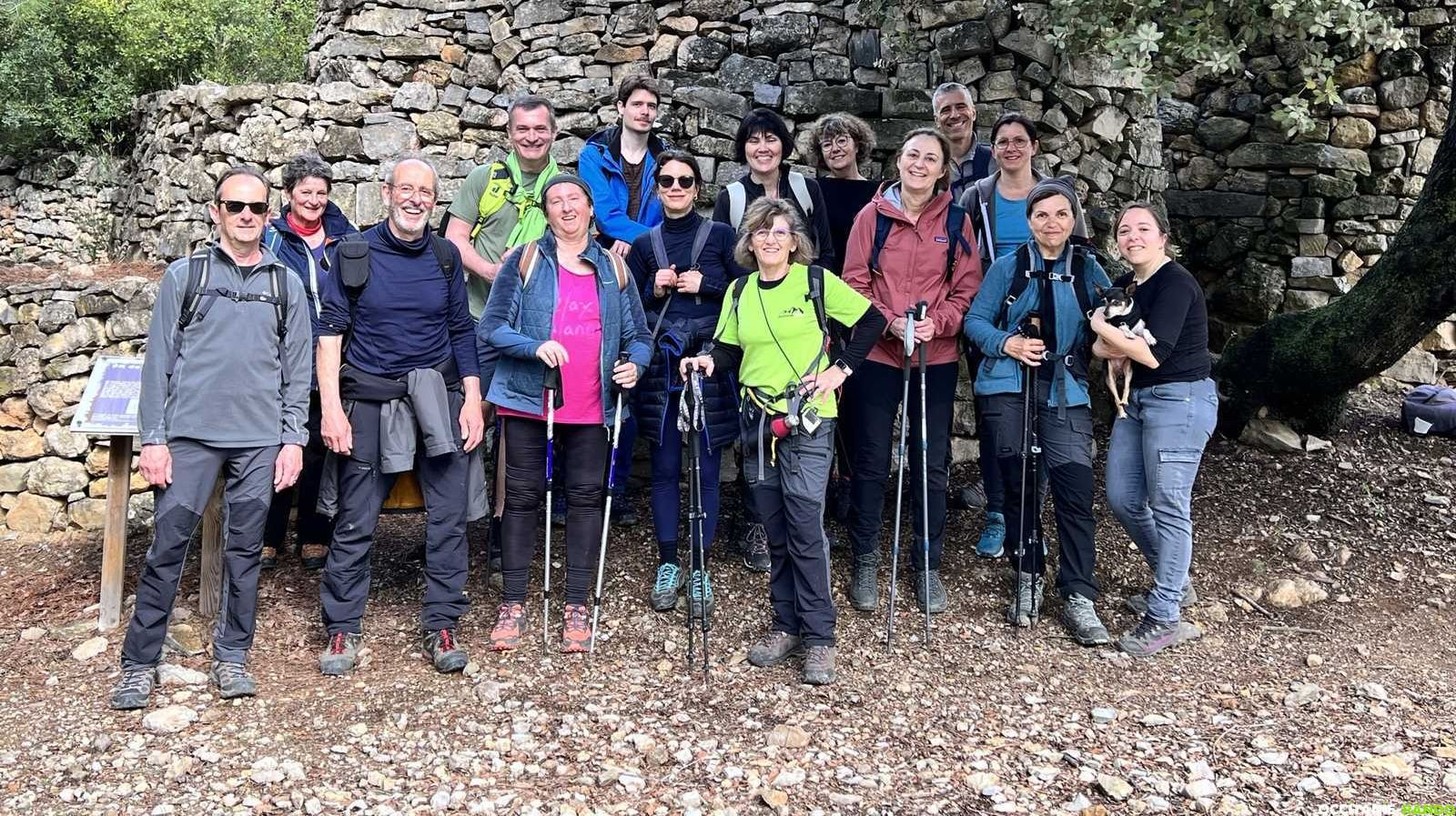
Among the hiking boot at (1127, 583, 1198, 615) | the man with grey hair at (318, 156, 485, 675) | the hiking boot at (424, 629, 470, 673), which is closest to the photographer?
the man with grey hair at (318, 156, 485, 675)

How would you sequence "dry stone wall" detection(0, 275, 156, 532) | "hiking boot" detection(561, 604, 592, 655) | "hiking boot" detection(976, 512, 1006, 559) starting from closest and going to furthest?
"hiking boot" detection(561, 604, 592, 655), "hiking boot" detection(976, 512, 1006, 559), "dry stone wall" detection(0, 275, 156, 532)

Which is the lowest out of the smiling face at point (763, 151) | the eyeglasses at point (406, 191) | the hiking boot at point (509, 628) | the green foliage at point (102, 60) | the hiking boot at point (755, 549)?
the hiking boot at point (509, 628)

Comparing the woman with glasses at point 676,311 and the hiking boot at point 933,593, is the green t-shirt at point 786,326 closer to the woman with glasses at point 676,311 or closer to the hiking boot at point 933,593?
the woman with glasses at point 676,311

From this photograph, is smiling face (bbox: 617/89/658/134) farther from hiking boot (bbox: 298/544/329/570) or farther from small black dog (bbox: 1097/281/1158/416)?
hiking boot (bbox: 298/544/329/570)

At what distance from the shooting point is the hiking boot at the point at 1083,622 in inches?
191

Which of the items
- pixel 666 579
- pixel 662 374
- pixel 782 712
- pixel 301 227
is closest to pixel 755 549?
pixel 666 579

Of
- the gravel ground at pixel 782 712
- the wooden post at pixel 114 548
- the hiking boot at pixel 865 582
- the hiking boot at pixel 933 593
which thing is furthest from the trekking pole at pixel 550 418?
the wooden post at pixel 114 548

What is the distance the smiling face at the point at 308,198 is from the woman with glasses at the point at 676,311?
1.64 meters

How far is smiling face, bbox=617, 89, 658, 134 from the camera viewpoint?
18.3ft

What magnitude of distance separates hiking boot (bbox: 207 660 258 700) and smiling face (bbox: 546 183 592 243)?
2.41 meters

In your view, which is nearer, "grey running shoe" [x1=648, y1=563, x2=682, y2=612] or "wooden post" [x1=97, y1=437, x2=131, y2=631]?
"wooden post" [x1=97, y1=437, x2=131, y2=631]

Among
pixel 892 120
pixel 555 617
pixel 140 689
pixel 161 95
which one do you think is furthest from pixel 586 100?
pixel 140 689

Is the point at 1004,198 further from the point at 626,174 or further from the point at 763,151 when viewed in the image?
the point at 626,174

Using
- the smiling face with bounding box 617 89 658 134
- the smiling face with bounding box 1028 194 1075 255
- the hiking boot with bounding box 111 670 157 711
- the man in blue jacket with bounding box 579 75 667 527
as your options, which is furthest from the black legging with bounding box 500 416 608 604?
the smiling face with bounding box 1028 194 1075 255
